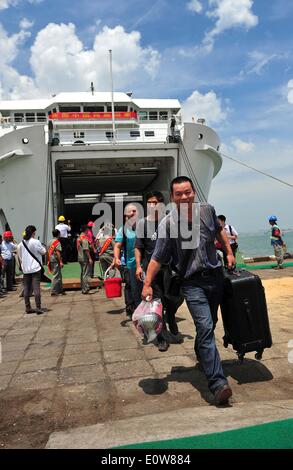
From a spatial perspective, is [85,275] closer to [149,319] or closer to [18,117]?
[149,319]

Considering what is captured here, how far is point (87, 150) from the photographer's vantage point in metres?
13.0

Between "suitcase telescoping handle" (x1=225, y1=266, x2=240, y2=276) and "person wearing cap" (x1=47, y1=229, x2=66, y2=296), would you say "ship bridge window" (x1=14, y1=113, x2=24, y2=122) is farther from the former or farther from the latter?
"suitcase telescoping handle" (x1=225, y1=266, x2=240, y2=276)

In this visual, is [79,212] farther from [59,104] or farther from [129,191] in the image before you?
[59,104]

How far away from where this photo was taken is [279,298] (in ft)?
21.6

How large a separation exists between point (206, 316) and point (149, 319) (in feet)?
1.48

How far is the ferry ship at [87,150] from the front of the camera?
12734 mm

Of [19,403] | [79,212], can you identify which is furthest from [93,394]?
[79,212]

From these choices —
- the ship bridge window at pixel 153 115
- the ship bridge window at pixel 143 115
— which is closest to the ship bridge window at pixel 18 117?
the ship bridge window at pixel 143 115

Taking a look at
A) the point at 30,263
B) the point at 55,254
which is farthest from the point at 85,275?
the point at 30,263

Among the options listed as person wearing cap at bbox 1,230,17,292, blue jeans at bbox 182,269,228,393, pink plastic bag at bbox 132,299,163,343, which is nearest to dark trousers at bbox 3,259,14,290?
person wearing cap at bbox 1,230,17,292

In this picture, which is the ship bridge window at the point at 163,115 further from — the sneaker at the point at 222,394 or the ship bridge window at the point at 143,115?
the sneaker at the point at 222,394

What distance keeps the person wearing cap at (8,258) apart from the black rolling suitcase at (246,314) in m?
7.94

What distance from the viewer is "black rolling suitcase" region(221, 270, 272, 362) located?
3166 millimetres

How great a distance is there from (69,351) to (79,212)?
24.9m
